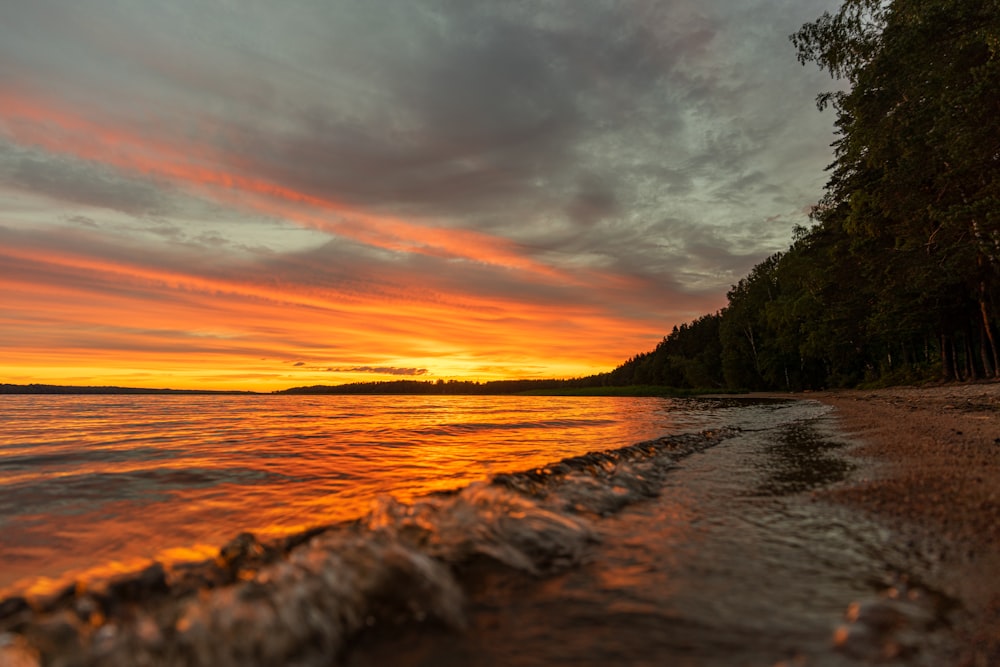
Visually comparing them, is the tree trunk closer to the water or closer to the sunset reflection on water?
the sunset reflection on water

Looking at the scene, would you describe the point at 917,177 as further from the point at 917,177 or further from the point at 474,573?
the point at 474,573

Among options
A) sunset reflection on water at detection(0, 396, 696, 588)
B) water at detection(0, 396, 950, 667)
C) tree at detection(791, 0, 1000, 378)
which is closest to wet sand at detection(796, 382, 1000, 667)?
water at detection(0, 396, 950, 667)

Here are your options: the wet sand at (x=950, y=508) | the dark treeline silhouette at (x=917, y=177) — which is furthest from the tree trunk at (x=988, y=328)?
the wet sand at (x=950, y=508)

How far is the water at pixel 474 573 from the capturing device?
7.44 feet

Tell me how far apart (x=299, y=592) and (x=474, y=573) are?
111 cm

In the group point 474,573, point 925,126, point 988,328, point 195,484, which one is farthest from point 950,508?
point 988,328

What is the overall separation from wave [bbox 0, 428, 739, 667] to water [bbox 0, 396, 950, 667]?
1 centimetres

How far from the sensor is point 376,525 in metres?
4.25

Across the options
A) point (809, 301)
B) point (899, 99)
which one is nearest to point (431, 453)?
point (899, 99)

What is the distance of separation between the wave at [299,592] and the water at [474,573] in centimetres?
1

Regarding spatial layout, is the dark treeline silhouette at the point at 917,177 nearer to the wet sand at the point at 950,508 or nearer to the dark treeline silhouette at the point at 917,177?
the dark treeline silhouette at the point at 917,177

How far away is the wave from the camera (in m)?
Answer: 2.33

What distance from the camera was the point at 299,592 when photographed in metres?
2.80

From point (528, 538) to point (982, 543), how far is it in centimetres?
312
